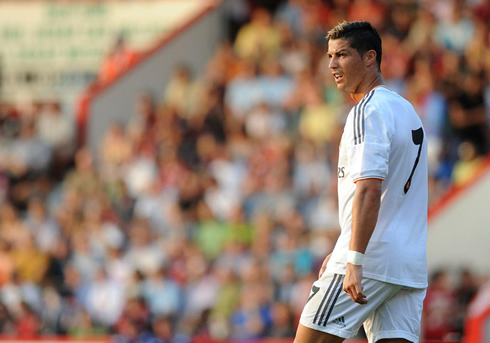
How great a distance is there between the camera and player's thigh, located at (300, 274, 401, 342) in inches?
174

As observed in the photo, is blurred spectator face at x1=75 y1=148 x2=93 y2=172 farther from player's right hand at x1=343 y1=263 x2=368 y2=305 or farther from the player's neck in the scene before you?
player's right hand at x1=343 y1=263 x2=368 y2=305

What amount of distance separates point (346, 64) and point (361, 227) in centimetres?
84

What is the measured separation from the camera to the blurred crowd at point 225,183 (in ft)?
37.1

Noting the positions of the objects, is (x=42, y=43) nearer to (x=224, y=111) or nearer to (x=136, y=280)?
(x=224, y=111)

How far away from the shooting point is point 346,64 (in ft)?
15.0

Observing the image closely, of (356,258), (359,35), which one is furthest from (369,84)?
(356,258)

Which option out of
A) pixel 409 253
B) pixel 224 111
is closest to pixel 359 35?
pixel 409 253

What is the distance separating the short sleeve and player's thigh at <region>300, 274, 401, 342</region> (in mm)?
527

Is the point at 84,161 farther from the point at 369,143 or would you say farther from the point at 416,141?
the point at 369,143

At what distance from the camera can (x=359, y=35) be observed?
455 cm

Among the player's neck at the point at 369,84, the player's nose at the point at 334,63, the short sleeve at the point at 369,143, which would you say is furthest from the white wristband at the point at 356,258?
the player's nose at the point at 334,63

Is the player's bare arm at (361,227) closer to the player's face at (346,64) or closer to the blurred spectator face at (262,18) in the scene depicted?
the player's face at (346,64)

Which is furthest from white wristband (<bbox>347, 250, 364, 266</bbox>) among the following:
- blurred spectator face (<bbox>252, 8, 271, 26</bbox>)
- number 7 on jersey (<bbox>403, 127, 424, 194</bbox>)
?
blurred spectator face (<bbox>252, 8, 271, 26</bbox>)

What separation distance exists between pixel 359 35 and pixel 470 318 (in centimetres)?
537
